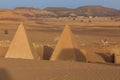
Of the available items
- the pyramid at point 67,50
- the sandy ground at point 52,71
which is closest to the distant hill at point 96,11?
the pyramid at point 67,50

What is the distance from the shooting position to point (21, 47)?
43.1ft

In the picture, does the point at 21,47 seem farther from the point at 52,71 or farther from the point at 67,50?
the point at 52,71

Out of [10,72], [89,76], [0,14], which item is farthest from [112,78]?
[0,14]

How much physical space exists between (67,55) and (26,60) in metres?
1.44

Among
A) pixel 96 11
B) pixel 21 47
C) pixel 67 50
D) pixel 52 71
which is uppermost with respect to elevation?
pixel 21 47

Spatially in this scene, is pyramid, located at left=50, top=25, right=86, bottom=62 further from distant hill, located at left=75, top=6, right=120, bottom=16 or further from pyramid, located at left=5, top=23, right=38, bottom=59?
distant hill, located at left=75, top=6, right=120, bottom=16

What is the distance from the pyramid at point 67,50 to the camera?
13.0m

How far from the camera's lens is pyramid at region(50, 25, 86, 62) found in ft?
42.8

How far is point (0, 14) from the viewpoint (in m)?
104

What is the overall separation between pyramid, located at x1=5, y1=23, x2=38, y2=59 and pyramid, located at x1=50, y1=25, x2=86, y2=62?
0.90 m

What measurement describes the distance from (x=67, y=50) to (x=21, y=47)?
5.29 ft

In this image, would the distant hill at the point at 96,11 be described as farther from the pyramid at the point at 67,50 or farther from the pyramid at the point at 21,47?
the pyramid at the point at 21,47

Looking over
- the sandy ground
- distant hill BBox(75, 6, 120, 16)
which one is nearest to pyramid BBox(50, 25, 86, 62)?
the sandy ground

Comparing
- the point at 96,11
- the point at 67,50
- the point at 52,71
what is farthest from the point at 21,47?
Answer: the point at 96,11
